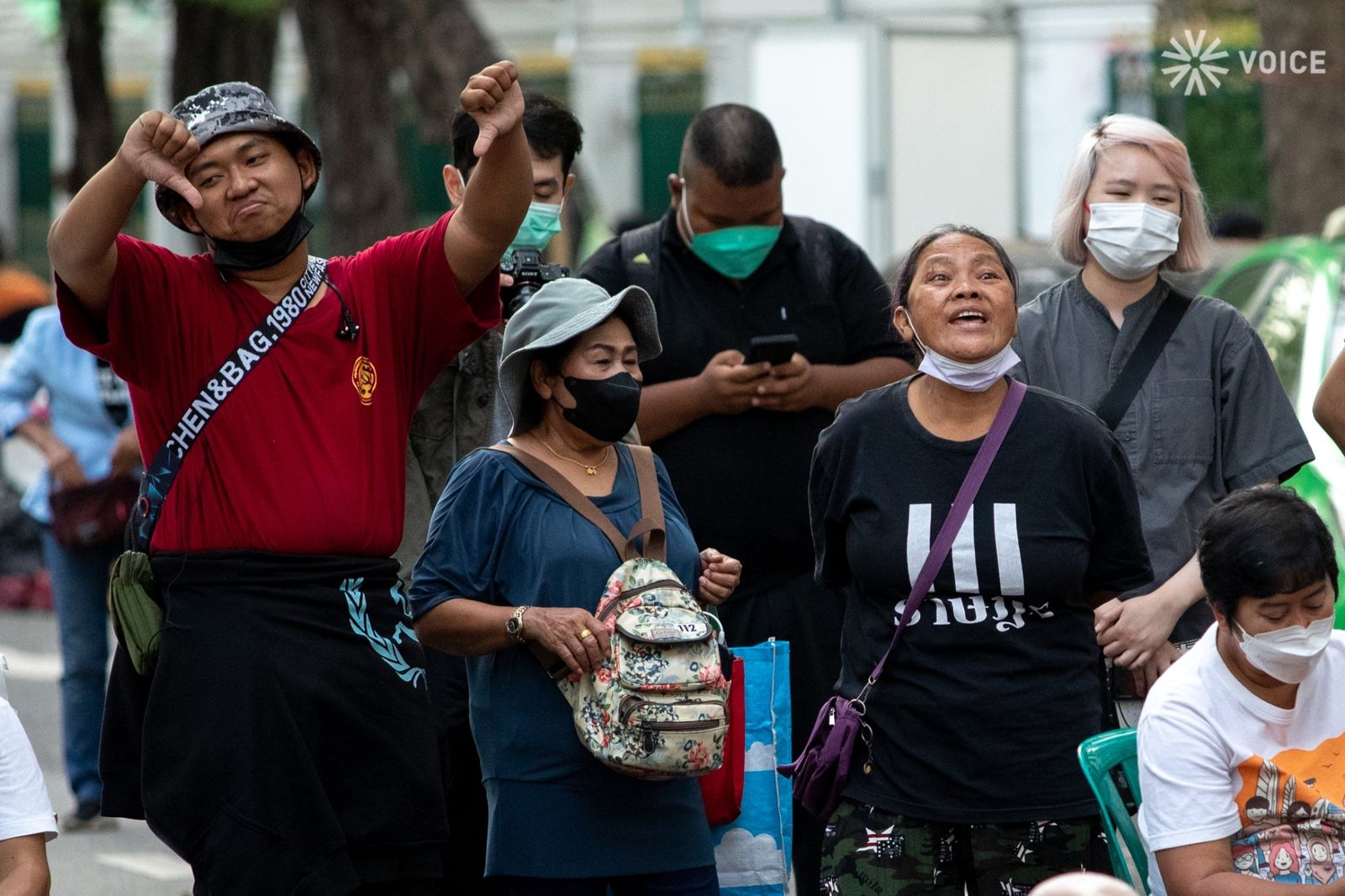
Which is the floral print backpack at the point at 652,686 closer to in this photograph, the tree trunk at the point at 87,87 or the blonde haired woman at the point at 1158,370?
the blonde haired woman at the point at 1158,370

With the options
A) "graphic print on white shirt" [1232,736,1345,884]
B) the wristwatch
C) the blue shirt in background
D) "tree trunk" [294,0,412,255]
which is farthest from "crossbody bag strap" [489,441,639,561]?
"tree trunk" [294,0,412,255]

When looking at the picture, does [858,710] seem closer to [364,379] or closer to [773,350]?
[364,379]

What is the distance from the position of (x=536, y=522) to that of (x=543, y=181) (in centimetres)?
128

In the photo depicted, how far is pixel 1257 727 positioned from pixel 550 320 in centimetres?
161

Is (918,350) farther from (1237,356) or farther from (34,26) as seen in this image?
(34,26)

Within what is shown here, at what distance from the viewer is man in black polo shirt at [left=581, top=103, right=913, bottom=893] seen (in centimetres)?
516

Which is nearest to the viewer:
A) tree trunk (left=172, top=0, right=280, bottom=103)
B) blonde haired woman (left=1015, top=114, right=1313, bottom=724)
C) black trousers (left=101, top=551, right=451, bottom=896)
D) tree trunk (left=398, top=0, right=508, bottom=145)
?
black trousers (left=101, top=551, right=451, bottom=896)

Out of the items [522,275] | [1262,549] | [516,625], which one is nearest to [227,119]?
[516,625]

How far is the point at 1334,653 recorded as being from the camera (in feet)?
12.2

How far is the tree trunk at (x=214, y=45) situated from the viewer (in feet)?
61.9

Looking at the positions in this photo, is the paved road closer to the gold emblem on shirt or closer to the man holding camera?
the man holding camera

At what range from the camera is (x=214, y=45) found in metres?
19.2

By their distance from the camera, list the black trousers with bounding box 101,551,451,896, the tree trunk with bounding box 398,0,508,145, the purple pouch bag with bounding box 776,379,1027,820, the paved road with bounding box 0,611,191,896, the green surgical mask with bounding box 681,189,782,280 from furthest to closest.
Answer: the tree trunk with bounding box 398,0,508,145 → the paved road with bounding box 0,611,191,896 → the green surgical mask with bounding box 681,189,782,280 → the purple pouch bag with bounding box 776,379,1027,820 → the black trousers with bounding box 101,551,451,896

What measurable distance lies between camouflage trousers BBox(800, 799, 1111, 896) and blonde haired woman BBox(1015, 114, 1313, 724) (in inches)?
22.2
